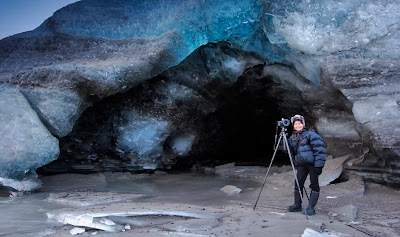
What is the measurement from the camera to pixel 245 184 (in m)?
8.30

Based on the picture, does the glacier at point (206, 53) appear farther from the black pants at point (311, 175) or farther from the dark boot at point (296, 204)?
the dark boot at point (296, 204)

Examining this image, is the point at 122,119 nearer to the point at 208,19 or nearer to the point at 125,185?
the point at 125,185

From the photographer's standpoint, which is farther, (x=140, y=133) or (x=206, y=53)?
(x=140, y=133)

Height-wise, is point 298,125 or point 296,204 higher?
point 298,125

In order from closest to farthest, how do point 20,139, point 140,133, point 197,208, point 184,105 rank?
point 197,208 → point 20,139 → point 140,133 → point 184,105

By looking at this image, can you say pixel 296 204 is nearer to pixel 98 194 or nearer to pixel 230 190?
pixel 230 190

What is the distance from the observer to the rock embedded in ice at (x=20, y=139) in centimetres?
684

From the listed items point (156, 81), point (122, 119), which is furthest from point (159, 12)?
point (122, 119)

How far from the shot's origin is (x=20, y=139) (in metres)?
6.93

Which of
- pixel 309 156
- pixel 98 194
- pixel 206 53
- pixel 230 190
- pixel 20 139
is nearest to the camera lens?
pixel 309 156

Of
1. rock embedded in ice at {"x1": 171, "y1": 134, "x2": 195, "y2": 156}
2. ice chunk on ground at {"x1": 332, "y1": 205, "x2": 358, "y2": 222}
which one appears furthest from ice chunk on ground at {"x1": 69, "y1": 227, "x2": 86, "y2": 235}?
rock embedded in ice at {"x1": 171, "y1": 134, "x2": 195, "y2": 156}

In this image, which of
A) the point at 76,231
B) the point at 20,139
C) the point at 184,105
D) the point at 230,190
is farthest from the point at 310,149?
the point at 184,105

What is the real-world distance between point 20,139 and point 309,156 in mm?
4970

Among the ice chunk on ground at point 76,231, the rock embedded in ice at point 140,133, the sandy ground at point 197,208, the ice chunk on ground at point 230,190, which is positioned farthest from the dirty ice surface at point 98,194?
the rock embedded in ice at point 140,133
